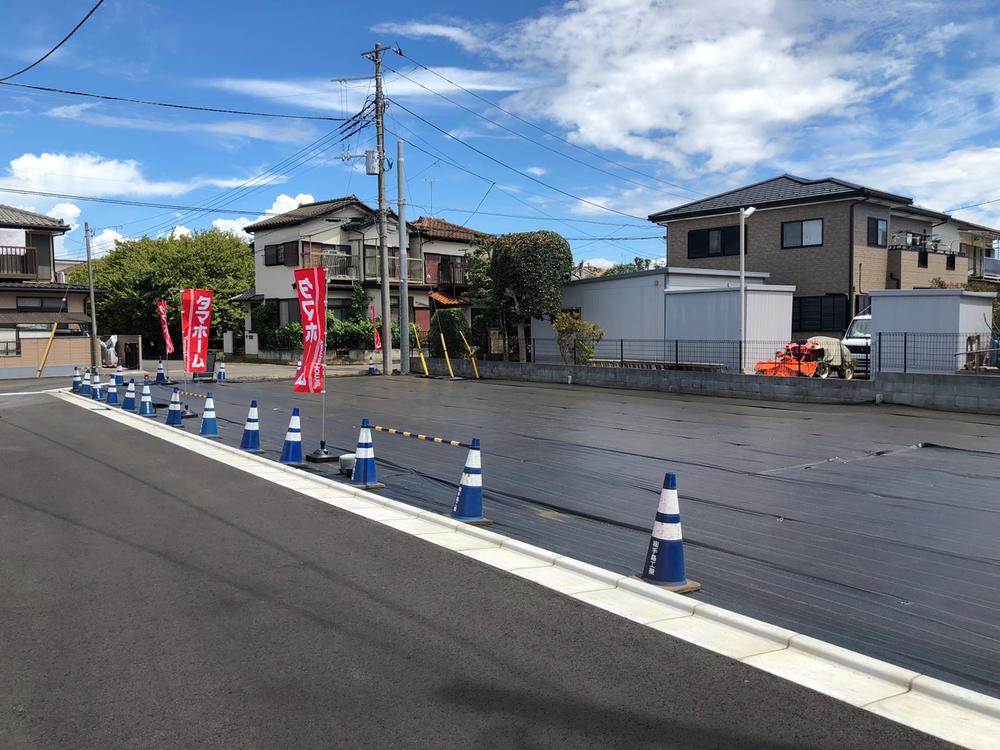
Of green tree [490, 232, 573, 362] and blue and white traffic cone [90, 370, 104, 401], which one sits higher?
green tree [490, 232, 573, 362]

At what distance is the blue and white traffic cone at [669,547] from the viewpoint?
5.43 meters

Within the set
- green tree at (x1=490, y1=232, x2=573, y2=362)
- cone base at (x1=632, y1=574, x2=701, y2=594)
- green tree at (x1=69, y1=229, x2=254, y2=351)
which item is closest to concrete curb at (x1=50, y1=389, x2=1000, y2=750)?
cone base at (x1=632, y1=574, x2=701, y2=594)

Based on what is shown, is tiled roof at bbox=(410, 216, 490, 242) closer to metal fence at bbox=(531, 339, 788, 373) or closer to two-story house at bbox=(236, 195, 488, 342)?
two-story house at bbox=(236, 195, 488, 342)

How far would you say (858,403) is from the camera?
59.5 feet

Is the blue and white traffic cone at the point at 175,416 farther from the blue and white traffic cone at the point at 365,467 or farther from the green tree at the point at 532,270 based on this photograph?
the green tree at the point at 532,270

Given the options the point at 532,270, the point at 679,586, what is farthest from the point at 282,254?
the point at 679,586

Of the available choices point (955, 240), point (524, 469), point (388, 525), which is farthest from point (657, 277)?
point (955, 240)

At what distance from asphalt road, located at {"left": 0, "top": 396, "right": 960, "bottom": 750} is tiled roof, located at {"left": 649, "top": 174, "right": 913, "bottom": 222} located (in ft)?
87.8

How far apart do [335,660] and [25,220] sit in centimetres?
4275

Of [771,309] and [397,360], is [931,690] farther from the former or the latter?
[397,360]

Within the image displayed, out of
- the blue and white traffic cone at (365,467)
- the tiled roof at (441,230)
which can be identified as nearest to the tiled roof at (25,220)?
the tiled roof at (441,230)

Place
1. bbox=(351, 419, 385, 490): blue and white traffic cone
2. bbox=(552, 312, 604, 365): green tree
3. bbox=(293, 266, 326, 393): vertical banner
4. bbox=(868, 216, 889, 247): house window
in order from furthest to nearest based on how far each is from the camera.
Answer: bbox=(868, 216, 889, 247): house window, bbox=(552, 312, 604, 365): green tree, bbox=(293, 266, 326, 393): vertical banner, bbox=(351, 419, 385, 490): blue and white traffic cone

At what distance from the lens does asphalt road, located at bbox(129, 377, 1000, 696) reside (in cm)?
510

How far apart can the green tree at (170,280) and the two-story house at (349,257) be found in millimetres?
6596
